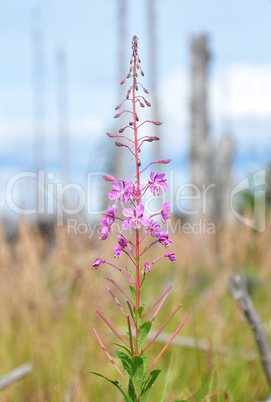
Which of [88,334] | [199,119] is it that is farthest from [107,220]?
[199,119]

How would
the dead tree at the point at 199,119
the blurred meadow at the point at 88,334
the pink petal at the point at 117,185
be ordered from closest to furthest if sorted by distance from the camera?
the pink petal at the point at 117,185 < the blurred meadow at the point at 88,334 < the dead tree at the point at 199,119

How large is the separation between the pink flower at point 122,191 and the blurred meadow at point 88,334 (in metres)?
1.02

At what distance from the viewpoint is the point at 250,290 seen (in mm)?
4766

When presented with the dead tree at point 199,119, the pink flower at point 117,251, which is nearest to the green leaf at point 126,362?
the pink flower at point 117,251

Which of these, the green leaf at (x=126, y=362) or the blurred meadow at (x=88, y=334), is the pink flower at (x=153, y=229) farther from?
the blurred meadow at (x=88, y=334)

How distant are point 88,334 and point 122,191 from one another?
227 cm

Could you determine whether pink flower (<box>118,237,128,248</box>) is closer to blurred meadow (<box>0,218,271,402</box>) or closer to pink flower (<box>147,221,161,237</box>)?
pink flower (<box>147,221,161,237</box>)

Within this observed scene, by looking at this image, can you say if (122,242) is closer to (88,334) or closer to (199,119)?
(88,334)

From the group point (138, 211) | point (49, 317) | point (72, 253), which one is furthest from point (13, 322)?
point (138, 211)

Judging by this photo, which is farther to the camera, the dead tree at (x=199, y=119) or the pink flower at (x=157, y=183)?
the dead tree at (x=199, y=119)

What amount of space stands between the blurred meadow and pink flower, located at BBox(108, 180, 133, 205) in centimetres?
102

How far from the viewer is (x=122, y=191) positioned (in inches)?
38.5

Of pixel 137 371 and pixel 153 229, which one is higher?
pixel 153 229

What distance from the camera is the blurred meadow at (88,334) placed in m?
2.33
